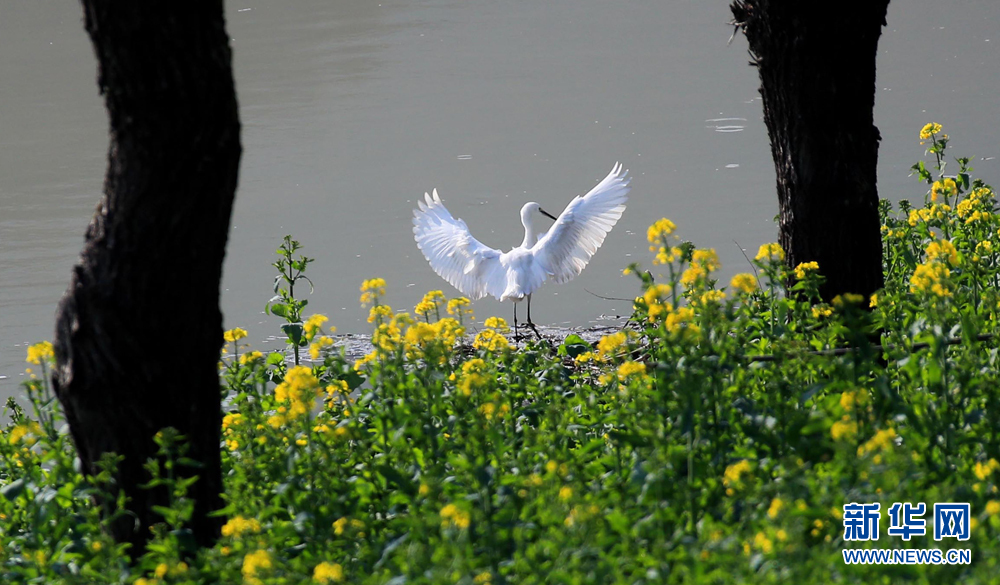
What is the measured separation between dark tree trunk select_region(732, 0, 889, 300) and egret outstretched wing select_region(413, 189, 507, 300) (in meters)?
2.86

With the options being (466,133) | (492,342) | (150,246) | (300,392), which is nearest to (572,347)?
(492,342)

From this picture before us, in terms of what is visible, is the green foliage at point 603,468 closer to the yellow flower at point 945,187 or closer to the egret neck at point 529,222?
the yellow flower at point 945,187

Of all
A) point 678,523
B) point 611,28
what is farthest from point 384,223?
point 611,28

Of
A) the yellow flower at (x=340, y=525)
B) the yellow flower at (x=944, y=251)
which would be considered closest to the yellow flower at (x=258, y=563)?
the yellow flower at (x=340, y=525)

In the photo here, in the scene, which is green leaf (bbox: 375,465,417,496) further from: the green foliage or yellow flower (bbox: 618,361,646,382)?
yellow flower (bbox: 618,361,646,382)

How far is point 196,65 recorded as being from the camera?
9.23 ft

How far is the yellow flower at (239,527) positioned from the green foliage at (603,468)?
13mm

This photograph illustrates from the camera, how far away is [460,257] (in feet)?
23.1

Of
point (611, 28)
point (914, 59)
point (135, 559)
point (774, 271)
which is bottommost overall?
point (135, 559)

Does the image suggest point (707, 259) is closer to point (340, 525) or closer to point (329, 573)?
point (340, 525)

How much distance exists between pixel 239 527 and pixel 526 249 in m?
4.79

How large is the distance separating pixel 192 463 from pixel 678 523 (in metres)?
1.10

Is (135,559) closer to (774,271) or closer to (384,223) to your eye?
(774,271)

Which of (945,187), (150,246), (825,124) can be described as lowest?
(150,246)
